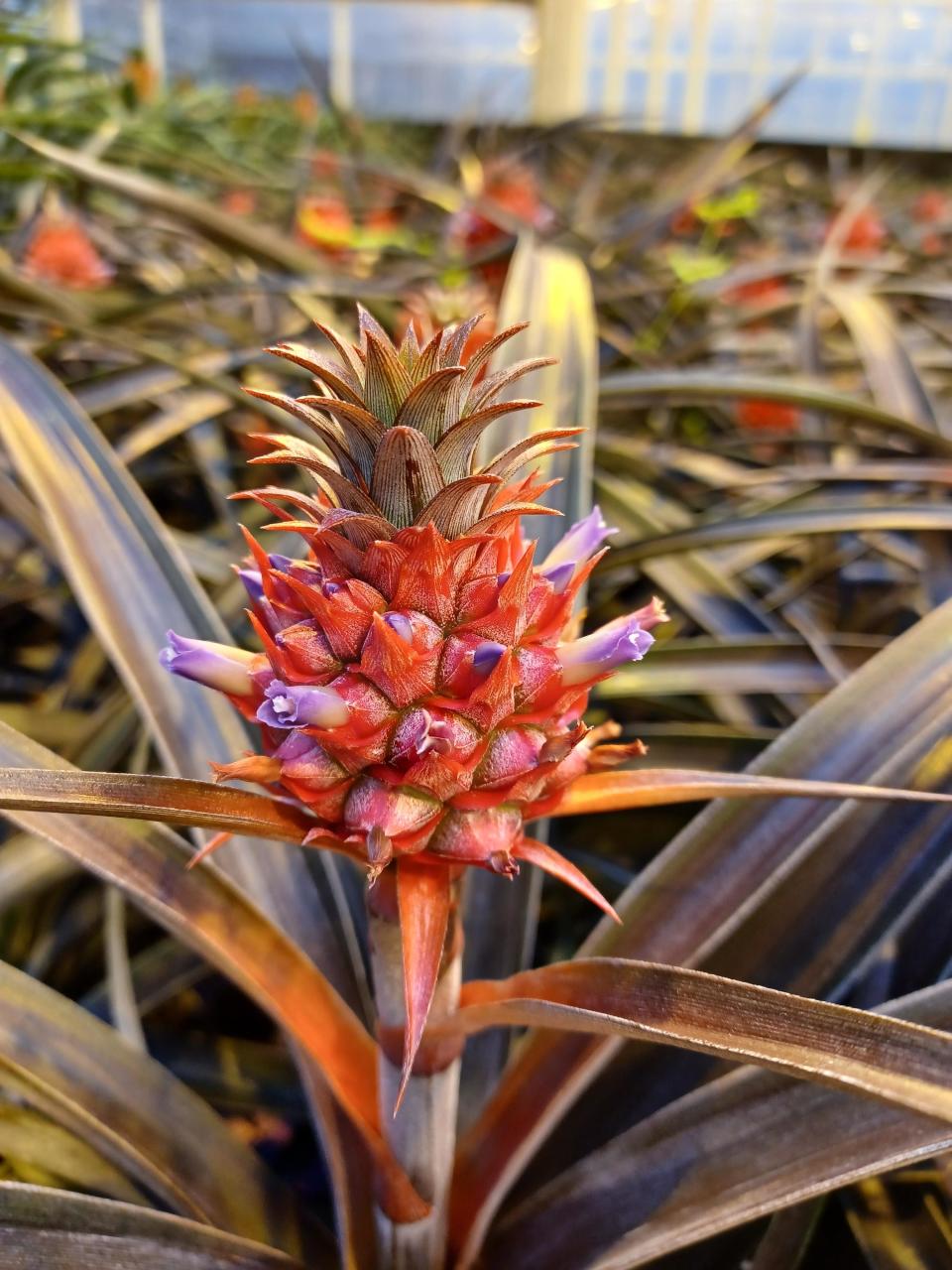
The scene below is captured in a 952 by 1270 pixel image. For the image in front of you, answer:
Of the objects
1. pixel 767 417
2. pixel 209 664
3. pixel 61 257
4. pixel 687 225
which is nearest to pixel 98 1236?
pixel 209 664

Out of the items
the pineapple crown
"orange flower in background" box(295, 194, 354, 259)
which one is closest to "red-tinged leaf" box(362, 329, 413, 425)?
the pineapple crown

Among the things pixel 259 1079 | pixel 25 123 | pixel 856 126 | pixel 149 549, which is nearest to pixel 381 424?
pixel 149 549

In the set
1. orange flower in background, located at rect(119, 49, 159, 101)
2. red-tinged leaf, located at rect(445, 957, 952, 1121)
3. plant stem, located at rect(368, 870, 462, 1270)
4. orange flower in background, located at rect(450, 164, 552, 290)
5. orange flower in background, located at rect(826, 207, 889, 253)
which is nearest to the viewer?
red-tinged leaf, located at rect(445, 957, 952, 1121)

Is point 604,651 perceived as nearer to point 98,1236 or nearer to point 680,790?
point 680,790

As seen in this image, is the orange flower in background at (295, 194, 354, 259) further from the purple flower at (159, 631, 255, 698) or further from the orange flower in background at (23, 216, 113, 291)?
the purple flower at (159, 631, 255, 698)

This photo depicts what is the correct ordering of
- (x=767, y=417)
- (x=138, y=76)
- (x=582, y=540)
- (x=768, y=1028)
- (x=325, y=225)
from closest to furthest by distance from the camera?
(x=768, y=1028)
(x=582, y=540)
(x=767, y=417)
(x=325, y=225)
(x=138, y=76)

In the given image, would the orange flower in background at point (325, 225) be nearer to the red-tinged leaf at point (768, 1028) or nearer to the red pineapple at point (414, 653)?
the red pineapple at point (414, 653)

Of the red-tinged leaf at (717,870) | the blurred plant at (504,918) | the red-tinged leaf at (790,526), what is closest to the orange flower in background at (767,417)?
the blurred plant at (504,918)

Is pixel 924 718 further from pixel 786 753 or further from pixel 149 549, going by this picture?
pixel 149 549
